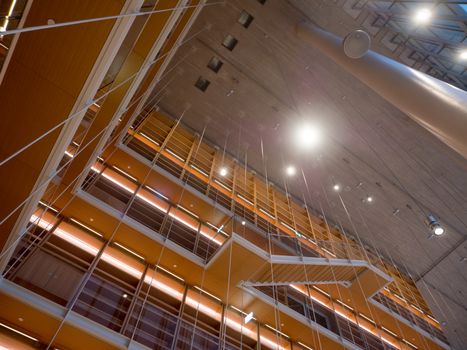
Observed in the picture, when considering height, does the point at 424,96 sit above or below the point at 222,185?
below

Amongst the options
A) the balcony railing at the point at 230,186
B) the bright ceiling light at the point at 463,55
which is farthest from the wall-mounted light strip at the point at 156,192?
the bright ceiling light at the point at 463,55

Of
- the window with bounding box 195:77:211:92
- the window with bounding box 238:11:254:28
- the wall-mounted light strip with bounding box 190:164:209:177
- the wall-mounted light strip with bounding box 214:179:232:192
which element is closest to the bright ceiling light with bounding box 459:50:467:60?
the window with bounding box 238:11:254:28

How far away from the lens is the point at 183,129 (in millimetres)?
11812

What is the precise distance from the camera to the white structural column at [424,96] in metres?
1.99

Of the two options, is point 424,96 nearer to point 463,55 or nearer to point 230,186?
point 463,55

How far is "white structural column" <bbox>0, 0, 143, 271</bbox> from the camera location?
3.38 meters

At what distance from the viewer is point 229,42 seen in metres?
10.3

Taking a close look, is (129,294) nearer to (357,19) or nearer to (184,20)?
(184,20)

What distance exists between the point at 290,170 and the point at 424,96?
1075cm

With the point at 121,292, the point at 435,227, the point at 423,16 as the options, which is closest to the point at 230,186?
the point at 121,292

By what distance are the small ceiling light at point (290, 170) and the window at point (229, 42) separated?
16.0 feet

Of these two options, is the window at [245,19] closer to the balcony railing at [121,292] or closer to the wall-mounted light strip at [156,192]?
the wall-mounted light strip at [156,192]

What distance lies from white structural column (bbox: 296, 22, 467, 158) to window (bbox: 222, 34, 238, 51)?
737 centimetres

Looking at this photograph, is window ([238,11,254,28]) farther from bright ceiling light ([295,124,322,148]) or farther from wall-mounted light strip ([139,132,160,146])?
wall-mounted light strip ([139,132,160,146])
